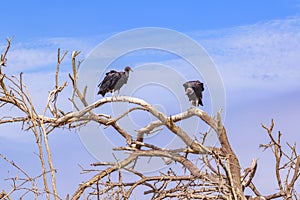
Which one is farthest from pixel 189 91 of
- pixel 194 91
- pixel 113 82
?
pixel 113 82

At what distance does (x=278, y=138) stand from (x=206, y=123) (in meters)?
0.83

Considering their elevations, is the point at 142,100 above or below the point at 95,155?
above

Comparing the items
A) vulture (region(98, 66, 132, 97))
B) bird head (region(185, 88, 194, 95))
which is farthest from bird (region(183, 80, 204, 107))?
vulture (region(98, 66, 132, 97))

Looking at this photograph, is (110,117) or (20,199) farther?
(110,117)

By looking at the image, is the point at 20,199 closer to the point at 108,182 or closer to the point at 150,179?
the point at 108,182

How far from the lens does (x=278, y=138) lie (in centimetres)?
646

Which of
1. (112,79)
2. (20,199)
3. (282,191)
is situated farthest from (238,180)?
(20,199)

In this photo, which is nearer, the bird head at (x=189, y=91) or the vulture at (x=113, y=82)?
the bird head at (x=189, y=91)

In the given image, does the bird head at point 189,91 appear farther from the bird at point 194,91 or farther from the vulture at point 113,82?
the vulture at point 113,82

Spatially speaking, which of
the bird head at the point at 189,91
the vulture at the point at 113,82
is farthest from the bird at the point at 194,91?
the vulture at the point at 113,82

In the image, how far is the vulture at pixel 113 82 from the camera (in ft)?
23.9

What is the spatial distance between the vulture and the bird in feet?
2.82

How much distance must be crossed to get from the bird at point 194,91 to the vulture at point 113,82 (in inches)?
33.8

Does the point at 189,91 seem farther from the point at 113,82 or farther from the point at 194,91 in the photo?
the point at 113,82
